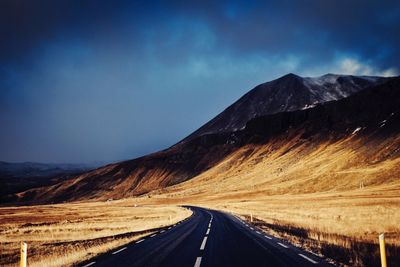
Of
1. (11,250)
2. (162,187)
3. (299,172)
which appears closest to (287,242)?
(11,250)

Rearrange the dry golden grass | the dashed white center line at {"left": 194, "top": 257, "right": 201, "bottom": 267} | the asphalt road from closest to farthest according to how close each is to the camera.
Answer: the dashed white center line at {"left": 194, "top": 257, "right": 201, "bottom": 267}
the asphalt road
the dry golden grass

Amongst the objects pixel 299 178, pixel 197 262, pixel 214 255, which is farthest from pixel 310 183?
pixel 197 262

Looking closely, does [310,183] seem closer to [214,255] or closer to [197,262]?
[214,255]

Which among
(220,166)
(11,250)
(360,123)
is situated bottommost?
(11,250)

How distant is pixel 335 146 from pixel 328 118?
32.2m

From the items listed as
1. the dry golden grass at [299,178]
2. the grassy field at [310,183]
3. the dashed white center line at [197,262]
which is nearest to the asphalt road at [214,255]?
the dashed white center line at [197,262]

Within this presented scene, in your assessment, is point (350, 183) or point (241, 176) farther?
point (241, 176)

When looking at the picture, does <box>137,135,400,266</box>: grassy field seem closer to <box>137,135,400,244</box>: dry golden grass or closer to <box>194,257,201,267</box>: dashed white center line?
<box>137,135,400,244</box>: dry golden grass

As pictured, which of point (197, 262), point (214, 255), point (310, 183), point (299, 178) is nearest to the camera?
point (197, 262)

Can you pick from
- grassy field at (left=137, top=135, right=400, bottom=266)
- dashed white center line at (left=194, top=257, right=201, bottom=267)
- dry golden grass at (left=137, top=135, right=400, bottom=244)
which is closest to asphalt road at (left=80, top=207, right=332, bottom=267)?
dashed white center line at (left=194, top=257, right=201, bottom=267)

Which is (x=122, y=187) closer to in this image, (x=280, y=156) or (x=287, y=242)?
(x=280, y=156)

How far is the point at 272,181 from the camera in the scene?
12700 cm

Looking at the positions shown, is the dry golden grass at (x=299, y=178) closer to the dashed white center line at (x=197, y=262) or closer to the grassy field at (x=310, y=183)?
the grassy field at (x=310, y=183)

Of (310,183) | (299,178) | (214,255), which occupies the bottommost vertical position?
(214,255)
